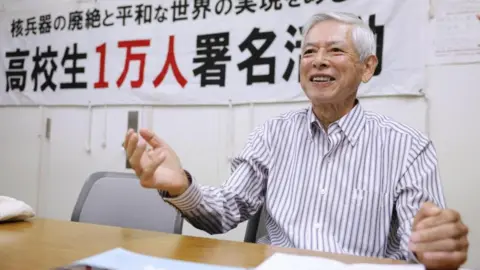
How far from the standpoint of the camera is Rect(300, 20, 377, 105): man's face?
4.26 feet

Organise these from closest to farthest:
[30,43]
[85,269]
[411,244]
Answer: [85,269], [411,244], [30,43]

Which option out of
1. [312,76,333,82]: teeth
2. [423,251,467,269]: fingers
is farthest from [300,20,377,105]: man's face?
[423,251,467,269]: fingers

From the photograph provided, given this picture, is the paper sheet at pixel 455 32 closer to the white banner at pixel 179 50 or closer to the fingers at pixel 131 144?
the white banner at pixel 179 50

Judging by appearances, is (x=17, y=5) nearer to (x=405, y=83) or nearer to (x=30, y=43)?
(x=30, y=43)

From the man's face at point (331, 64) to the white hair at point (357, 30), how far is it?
0.04 feet

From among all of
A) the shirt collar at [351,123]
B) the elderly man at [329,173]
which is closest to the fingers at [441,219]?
the elderly man at [329,173]

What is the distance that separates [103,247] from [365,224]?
27.5 inches

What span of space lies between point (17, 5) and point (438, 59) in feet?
9.23

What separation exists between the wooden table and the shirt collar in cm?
48

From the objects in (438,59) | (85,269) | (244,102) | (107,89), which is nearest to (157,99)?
(107,89)

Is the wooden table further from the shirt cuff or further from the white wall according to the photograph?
the white wall

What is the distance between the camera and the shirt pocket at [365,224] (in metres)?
1.18

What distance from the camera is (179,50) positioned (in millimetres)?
2504

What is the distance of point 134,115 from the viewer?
267cm
